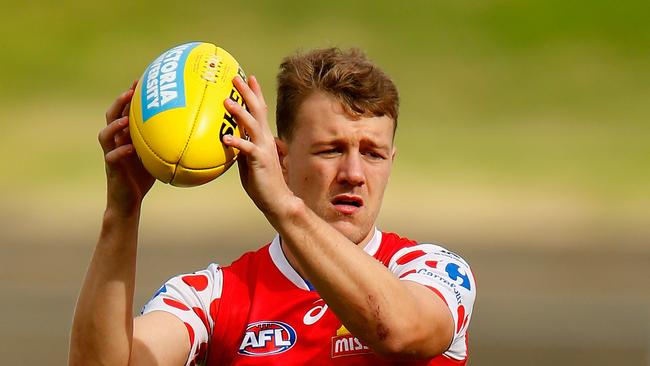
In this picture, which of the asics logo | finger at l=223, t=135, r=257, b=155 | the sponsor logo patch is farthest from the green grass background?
finger at l=223, t=135, r=257, b=155

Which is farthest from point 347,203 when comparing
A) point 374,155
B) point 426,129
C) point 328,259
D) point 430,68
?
point 430,68

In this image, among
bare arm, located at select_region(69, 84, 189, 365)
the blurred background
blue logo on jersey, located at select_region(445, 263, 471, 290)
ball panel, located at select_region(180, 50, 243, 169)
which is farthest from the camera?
the blurred background

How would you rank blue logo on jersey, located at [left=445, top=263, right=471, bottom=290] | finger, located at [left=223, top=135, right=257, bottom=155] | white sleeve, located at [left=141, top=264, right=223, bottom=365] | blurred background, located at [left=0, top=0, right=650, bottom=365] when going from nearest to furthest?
finger, located at [left=223, top=135, right=257, bottom=155] < blue logo on jersey, located at [left=445, top=263, right=471, bottom=290] < white sleeve, located at [left=141, top=264, right=223, bottom=365] < blurred background, located at [left=0, top=0, right=650, bottom=365]

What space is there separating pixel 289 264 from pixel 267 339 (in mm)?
352

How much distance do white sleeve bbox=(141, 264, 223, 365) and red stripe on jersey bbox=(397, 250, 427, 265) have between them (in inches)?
27.1

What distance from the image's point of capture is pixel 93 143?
17484mm

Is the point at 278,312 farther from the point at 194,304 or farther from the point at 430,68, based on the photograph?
the point at 430,68

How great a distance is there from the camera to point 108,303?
12.6ft

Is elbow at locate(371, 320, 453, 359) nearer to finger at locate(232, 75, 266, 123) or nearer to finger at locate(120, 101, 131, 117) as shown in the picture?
finger at locate(232, 75, 266, 123)

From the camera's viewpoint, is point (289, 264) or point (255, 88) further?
point (289, 264)

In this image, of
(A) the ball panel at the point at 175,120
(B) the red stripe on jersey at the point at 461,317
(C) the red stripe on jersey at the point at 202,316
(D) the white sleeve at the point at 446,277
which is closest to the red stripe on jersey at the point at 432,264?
(D) the white sleeve at the point at 446,277

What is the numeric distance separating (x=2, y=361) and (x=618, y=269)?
8600 millimetres

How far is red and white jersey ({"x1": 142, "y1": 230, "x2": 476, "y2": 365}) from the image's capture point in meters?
4.12

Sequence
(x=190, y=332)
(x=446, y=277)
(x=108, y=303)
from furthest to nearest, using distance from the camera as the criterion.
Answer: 1. (x=190, y=332)
2. (x=446, y=277)
3. (x=108, y=303)
